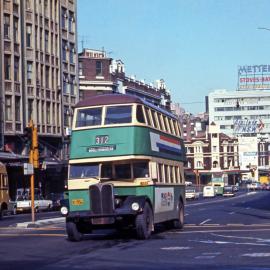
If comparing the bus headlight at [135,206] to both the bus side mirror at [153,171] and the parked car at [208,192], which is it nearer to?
the bus side mirror at [153,171]

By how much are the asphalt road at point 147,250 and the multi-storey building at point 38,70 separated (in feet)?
117

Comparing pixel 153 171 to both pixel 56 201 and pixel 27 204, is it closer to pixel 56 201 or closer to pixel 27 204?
pixel 27 204

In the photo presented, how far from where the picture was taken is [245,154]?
16450cm

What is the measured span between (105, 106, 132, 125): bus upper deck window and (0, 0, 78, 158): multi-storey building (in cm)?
3825

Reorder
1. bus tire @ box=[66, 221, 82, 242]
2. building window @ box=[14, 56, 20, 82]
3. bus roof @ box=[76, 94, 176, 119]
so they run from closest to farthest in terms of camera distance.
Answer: bus tire @ box=[66, 221, 82, 242]
bus roof @ box=[76, 94, 176, 119]
building window @ box=[14, 56, 20, 82]

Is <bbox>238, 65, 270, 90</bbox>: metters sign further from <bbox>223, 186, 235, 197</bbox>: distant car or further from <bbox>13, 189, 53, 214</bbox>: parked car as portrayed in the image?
<bbox>13, 189, 53, 214</bbox>: parked car

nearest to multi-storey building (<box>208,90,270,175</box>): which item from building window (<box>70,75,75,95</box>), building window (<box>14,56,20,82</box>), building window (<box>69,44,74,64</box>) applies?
building window (<box>69,44,74,64</box>)

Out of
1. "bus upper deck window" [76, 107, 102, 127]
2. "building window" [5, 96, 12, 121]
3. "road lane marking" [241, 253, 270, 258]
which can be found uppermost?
"building window" [5, 96, 12, 121]

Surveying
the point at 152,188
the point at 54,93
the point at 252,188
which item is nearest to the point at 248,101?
the point at 252,188

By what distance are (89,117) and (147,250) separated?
18.2 feet

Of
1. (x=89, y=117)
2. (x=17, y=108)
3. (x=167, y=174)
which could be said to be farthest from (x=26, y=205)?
(x=89, y=117)

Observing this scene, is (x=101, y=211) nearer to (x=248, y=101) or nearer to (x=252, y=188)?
(x=252, y=188)

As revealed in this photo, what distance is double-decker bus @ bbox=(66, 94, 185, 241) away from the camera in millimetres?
21391

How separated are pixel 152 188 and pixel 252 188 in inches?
4431
